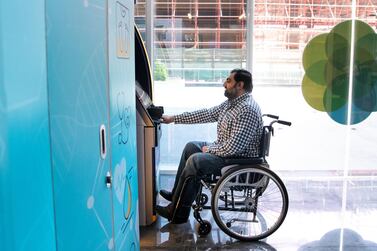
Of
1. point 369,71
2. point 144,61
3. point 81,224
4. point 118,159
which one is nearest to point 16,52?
point 81,224

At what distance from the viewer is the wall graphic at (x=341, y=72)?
4.36 meters

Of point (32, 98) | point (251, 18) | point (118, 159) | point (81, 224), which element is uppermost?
point (251, 18)

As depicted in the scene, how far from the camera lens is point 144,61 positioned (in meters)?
3.35

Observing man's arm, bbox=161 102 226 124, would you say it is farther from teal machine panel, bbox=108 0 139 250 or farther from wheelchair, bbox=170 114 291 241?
teal machine panel, bbox=108 0 139 250

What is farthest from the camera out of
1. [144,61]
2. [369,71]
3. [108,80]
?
[369,71]

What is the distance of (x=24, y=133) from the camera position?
3.23ft

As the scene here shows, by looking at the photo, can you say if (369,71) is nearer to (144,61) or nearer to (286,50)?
(286,50)

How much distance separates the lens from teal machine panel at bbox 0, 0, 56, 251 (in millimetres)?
903

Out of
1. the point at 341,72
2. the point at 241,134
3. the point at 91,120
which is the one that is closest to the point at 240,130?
the point at 241,134

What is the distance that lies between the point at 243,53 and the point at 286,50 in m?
0.47

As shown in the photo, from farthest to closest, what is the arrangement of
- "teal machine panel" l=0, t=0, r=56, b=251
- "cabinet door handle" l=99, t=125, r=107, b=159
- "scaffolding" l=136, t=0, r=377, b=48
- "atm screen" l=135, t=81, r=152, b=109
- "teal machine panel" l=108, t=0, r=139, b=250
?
"scaffolding" l=136, t=0, r=377, b=48, "atm screen" l=135, t=81, r=152, b=109, "teal machine panel" l=108, t=0, r=139, b=250, "cabinet door handle" l=99, t=125, r=107, b=159, "teal machine panel" l=0, t=0, r=56, b=251

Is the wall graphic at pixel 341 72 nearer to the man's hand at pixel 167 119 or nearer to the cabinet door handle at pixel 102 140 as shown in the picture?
the man's hand at pixel 167 119

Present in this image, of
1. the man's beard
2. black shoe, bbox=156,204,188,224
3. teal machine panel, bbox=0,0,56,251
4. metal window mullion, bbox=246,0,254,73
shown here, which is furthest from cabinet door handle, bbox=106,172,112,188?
metal window mullion, bbox=246,0,254,73

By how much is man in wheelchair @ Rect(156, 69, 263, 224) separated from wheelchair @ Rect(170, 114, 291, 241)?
0.19 ft
